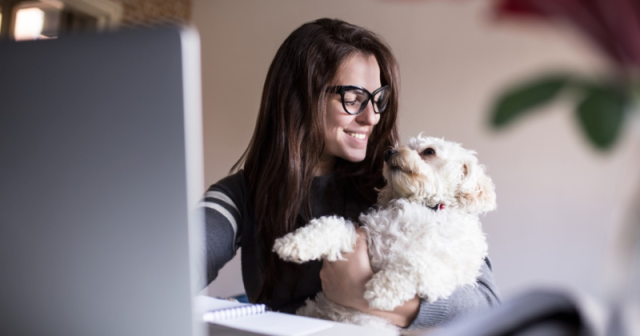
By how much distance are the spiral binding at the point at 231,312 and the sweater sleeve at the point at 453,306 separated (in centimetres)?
35

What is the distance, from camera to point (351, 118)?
1604mm

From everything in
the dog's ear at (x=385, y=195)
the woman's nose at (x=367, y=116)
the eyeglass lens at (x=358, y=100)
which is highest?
the eyeglass lens at (x=358, y=100)

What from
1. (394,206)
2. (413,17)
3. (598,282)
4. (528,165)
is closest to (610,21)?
(598,282)

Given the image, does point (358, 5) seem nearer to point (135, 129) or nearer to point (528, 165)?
point (528, 165)

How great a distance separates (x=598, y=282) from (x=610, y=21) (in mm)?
141

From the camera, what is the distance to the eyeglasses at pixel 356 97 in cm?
158

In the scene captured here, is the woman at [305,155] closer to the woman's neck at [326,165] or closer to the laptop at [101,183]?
the woman's neck at [326,165]

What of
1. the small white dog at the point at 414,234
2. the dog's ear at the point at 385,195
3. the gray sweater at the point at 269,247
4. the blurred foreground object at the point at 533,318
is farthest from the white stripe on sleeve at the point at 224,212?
the blurred foreground object at the point at 533,318

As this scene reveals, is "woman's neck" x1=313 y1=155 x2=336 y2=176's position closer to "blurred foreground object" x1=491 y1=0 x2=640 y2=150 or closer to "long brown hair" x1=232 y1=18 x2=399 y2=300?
"long brown hair" x1=232 y1=18 x2=399 y2=300

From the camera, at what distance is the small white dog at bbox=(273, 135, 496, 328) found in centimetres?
120

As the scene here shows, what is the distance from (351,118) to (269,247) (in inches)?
17.2

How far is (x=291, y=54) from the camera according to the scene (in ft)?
5.39

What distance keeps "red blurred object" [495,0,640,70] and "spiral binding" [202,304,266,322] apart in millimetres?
813

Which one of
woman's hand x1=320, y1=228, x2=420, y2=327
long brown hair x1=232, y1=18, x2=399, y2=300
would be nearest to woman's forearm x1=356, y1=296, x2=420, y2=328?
woman's hand x1=320, y1=228, x2=420, y2=327
